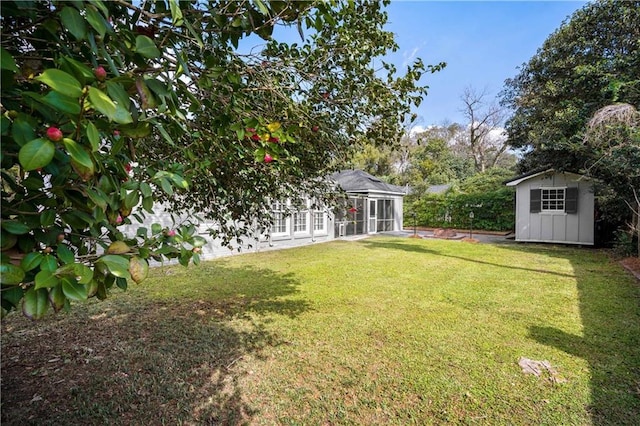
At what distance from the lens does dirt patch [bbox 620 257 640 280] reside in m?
7.90

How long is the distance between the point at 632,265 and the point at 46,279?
12007mm

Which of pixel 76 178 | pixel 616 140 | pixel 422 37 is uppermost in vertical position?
pixel 422 37

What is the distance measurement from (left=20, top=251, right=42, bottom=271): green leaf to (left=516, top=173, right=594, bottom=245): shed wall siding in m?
15.6

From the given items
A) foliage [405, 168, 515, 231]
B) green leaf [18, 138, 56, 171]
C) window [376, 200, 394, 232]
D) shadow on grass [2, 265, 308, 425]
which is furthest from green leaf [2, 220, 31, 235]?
foliage [405, 168, 515, 231]

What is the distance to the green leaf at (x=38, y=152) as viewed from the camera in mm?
762

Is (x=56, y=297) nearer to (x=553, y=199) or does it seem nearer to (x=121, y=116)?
(x=121, y=116)

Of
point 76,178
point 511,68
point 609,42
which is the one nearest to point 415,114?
point 76,178

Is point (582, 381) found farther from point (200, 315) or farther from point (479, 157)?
point (479, 157)

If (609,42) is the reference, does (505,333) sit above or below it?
below

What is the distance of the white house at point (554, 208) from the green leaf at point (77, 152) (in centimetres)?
1557

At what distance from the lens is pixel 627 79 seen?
9.17m

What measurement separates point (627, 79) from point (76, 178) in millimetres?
12897

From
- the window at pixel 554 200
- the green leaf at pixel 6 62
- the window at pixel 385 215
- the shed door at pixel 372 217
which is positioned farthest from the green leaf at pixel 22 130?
the window at pixel 385 215

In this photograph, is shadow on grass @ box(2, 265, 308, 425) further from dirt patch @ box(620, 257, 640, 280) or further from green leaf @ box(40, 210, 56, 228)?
dirt patch @ box(620, 257, 640, 280)
